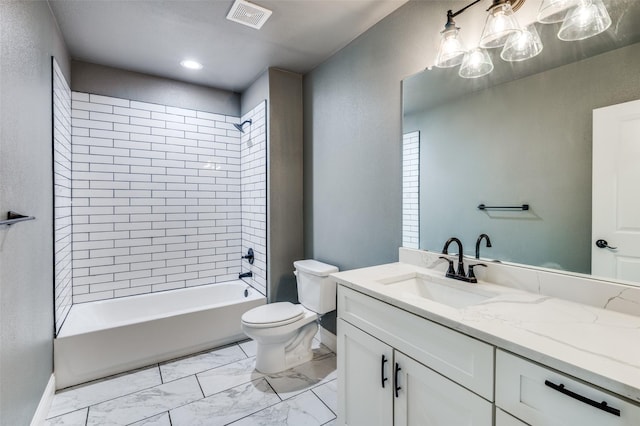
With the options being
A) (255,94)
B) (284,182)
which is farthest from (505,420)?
(255,94)

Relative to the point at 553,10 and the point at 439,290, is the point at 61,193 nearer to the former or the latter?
the point at 439,290

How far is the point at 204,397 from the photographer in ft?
6.53

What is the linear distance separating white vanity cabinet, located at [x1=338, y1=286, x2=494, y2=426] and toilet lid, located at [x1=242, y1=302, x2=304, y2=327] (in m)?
0.76

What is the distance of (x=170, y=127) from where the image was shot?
10.3 ft

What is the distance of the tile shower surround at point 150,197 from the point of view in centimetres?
279

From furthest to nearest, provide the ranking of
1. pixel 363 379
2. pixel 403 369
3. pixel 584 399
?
pixel 363 379, pixel 403 369, pixel 584 399

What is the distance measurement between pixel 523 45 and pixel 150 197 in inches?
127

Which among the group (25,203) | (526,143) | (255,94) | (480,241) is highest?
(255,94)

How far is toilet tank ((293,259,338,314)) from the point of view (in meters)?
2.41

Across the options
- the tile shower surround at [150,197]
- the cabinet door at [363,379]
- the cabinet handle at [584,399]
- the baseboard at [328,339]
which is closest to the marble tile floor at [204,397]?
the baseboard at [328,339]

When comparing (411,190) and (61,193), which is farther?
(61,193)

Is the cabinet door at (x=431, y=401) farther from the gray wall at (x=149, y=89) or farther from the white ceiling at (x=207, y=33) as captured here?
the gray wall at (x=149, y=89)

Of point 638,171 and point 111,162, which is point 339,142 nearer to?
point 638,171

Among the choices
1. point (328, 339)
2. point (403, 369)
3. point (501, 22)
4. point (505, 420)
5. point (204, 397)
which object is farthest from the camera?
point (328, 339)
